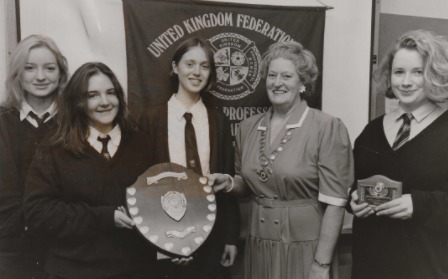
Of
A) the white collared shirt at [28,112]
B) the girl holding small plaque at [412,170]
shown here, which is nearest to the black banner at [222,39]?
the white collared shirt at [28,112]

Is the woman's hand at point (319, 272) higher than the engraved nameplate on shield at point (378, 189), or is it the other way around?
the engraved nameplate on shield at point (378, 189)

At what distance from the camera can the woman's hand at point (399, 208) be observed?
184cm

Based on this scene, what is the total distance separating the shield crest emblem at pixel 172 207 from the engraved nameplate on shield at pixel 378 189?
616 millimetres

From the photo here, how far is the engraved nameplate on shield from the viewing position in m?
1.85

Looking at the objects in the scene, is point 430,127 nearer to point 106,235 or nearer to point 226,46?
point 226,46

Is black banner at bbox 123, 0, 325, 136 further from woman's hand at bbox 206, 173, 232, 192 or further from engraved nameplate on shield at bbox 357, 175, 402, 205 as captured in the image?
engraved nameplate on shield at bbox 357, 175, 402, 205

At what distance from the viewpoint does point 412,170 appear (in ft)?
6.21

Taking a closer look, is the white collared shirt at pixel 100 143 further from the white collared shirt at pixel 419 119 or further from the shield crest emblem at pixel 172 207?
the white collared shirt at pixel 419 119

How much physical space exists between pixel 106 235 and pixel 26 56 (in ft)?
2.74

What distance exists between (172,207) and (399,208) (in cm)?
90

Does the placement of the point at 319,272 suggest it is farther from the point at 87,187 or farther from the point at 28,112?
the point at 28,112

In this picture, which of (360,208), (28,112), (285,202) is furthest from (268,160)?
(28,112)

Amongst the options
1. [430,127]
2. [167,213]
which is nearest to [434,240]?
[430,127]

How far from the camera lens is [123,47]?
7.86 ft
